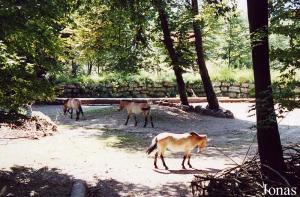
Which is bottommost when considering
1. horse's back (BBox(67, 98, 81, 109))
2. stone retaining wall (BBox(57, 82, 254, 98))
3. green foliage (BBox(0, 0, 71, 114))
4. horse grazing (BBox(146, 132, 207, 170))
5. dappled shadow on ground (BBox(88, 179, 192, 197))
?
dappled shadow on ground (BBox(88, 179, 192, 197))

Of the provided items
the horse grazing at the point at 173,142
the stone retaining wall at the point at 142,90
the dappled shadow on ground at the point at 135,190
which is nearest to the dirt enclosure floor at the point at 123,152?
the dappled shadow on ground at the point at 135,190

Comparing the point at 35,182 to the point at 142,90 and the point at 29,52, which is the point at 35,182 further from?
the point at 142,90

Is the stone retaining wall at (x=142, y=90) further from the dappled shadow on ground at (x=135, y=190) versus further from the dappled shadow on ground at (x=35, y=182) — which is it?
the dappled shadow on ground at (x=135, y=190)

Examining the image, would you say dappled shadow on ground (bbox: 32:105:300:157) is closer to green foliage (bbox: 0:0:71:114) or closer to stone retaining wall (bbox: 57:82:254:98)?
green foliage (bbox: 0:0:71:114)

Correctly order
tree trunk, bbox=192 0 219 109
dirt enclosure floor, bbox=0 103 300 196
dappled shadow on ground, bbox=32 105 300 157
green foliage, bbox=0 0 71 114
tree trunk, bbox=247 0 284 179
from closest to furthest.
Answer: tree trunk, bbox=247 0 284 179 → green foliage, bbox=0 0 71 114 → dirt enclosure floor, bbox=0 103 300 196 → dappled shadow on ground, bbox=32 105 300 157 → tree trunk, bbox=192 0 219 109

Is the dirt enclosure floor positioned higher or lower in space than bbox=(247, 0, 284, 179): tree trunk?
lower

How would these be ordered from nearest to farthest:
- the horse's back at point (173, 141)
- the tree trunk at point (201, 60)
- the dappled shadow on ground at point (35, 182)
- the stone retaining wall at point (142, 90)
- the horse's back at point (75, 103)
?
the dappled shadow on ground at point (35, 182) < the horse's back at point (173, 141) < the horse's back at point (75, 103) < the tree trunk at point (201, 60) < the stone retaining wall at point (142, 90)

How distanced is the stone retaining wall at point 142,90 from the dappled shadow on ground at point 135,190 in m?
20.5

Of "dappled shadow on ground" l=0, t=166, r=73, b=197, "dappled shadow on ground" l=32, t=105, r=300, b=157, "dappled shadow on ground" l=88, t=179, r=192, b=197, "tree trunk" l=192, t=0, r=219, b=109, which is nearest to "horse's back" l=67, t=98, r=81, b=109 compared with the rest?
"dappled shadow on ground" l=32, t=105, r=300, b=157

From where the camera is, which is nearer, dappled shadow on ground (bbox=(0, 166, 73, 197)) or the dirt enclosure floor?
dappled shadow on ground (bbox=(0, 166, 73, 197))

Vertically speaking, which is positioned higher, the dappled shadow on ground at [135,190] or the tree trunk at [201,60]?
the tree trunk at [201,60]

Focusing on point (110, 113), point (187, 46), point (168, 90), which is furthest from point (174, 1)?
point (168, 90)

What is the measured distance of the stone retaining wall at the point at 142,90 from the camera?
1169 inches

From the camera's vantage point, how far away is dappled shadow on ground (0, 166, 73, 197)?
27.7 feet
